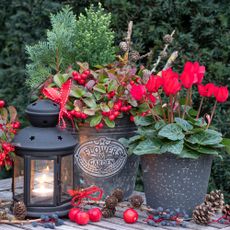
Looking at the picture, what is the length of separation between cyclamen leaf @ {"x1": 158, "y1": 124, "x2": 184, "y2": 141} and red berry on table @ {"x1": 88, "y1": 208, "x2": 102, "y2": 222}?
31 centimetres

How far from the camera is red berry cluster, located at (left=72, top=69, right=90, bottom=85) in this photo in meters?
2.32

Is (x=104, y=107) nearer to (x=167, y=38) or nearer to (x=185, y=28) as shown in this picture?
(x=167, y=38)

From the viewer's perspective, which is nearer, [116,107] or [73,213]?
[73,213]

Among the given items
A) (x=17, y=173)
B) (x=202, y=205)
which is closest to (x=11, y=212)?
(x=17, y=173)

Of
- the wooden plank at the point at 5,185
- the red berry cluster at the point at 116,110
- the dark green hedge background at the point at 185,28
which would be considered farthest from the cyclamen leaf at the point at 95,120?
the dark green hedge background at the point at 185,28

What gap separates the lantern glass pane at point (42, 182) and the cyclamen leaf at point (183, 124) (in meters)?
0.40

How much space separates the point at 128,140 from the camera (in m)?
2.26

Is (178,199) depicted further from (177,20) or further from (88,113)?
(177,20)

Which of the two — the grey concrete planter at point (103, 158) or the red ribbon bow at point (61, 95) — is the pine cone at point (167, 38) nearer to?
the grey concrete planter at point (103, 158)

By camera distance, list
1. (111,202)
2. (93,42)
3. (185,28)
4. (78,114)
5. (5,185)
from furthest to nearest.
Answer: (185,28) → (5,185) → (93,42) → (78,114) → (111,202)

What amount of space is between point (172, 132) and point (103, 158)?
0.34 metres

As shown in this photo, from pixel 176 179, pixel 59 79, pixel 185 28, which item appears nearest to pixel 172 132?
pixel 176 179

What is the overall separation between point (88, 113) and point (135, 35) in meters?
1.09

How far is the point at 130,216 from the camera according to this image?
2084 millimetres
